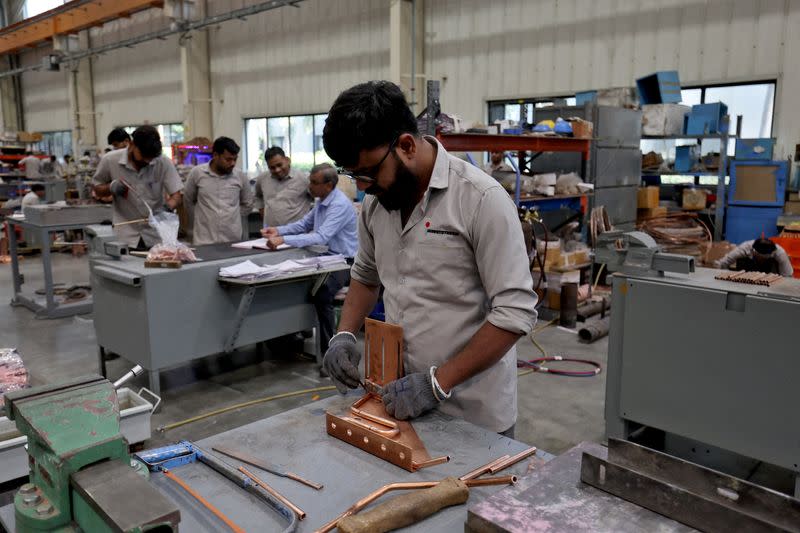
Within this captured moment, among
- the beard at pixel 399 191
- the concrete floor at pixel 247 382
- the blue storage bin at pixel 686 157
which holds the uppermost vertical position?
the blue storage bin at pixel 686 157

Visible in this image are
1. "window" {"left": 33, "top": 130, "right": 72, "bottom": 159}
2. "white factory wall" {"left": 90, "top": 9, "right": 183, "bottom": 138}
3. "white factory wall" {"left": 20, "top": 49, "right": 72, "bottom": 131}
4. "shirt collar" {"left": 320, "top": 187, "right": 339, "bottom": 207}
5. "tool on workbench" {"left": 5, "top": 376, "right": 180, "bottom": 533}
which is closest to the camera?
"tool on workbench" {"left": 5, "top": 376, "right": 180, "bottom": 533}

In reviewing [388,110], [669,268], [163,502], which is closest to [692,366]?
[669,268]

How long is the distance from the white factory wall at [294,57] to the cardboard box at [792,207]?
18.7 ft

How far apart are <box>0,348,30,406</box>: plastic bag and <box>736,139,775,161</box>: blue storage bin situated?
658 centimetres

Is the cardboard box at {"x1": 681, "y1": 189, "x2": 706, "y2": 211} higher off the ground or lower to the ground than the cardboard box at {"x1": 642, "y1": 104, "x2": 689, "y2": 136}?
lower

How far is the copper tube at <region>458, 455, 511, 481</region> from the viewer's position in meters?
1.10

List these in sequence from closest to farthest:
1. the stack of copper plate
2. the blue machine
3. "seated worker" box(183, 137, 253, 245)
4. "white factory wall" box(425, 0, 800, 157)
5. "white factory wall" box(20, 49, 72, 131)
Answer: the stack of copper plate < "seated worker" box(183, 137, 253, 245) < the blue machine < "white factory wall" box(425, 0, 800, 157) < "white factory wall" box(20, 49, 72, 131)

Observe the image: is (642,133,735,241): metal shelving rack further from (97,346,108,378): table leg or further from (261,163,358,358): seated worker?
(97,346,108,378): table leg

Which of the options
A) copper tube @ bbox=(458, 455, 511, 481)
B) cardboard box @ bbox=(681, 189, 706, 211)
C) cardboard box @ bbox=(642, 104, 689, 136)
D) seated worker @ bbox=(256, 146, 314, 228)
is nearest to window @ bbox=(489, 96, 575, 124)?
cardboard box @ bbox=(642, 104, 689, 136)

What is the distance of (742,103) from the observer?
6.74m

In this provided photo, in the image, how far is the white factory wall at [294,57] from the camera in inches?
376

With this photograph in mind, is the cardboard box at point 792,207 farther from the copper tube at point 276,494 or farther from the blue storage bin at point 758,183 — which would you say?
the copper tube at point 276,494

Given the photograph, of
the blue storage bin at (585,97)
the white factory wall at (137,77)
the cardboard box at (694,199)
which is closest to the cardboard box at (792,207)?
the cardboard box at (694,199)

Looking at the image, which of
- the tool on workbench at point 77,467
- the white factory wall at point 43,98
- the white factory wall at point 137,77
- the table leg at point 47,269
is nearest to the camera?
the tool on workbench at point 77,467
